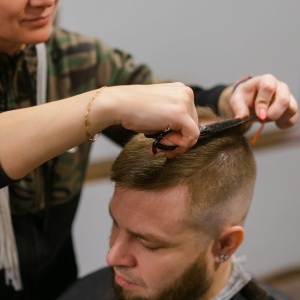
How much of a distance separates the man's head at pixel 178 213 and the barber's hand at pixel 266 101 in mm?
72

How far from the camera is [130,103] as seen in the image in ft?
3.59

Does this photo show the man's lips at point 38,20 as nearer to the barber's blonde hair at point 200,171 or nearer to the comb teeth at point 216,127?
the barber's blonde hair at point 200,171

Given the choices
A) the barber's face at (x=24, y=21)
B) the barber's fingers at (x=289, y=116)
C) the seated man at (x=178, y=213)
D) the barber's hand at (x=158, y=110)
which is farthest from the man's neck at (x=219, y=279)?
the barber's face at (x=24, y=21)

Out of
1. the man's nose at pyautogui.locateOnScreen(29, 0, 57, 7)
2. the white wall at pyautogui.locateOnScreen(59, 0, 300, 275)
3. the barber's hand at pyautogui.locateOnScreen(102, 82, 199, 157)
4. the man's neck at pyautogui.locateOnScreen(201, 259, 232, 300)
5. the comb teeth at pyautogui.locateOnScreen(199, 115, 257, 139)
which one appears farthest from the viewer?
the white wall at pyautogui.locateOnScreen(59, 0, 300, 275)

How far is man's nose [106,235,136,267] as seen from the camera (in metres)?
1.41

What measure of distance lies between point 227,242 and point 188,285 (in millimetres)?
143

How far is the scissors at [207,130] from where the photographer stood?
3.76ft

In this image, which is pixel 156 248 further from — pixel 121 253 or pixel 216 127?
pixel 216 127

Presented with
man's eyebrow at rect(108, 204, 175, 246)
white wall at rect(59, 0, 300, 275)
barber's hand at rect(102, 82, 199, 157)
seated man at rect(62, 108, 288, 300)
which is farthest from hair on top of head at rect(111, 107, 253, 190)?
white wall at rect(59, 0, 300, 275)

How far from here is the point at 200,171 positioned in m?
1.35

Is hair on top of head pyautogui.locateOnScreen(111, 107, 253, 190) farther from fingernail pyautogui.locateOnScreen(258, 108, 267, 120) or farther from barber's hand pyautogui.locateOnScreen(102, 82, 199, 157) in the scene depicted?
barber's hand pyautogui.locateOnScreen(102, 82, 199, 157)

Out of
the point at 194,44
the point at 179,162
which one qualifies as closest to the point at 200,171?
the point at 179,162

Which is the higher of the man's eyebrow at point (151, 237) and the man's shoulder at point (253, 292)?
the man's eyebrow at point (151, 237)

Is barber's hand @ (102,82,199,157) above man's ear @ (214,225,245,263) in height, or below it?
above
